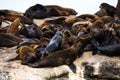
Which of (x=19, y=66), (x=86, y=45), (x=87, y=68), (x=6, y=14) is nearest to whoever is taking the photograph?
(x=19, y=66)

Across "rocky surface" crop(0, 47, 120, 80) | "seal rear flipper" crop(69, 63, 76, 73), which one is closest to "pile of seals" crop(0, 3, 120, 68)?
"seal rear flipper" crop(69, 63, 76, 73)

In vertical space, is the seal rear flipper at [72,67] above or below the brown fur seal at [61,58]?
below

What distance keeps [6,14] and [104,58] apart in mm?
7722

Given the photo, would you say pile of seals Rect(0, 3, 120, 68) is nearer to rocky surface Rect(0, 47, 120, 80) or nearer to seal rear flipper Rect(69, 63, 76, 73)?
seal rear flipper Rect(69, 63, 76, 73)

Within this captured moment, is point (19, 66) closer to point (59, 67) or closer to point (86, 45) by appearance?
point (59, 67)

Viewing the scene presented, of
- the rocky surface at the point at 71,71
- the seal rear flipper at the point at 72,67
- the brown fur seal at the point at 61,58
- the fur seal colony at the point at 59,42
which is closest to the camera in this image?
the rocky surface at the point at 71,71

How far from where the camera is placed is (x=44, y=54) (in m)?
10.7

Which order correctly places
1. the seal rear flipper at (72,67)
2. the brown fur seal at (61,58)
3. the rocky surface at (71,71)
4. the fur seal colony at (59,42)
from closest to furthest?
1. the rocky surface at (71,71)
2. the brown fur seal at (61,58)
3. the fur seal colony at (59,42)
4. the seal rear flipper at (72,67)

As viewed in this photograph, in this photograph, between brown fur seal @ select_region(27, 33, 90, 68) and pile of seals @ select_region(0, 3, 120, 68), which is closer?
brown fur seal @ select_region(27, 33, 90, 68)

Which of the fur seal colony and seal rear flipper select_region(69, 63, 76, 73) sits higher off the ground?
the fur seal colony

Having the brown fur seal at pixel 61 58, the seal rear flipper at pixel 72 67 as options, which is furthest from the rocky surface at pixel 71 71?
the brown fur seal at pixel 61 58

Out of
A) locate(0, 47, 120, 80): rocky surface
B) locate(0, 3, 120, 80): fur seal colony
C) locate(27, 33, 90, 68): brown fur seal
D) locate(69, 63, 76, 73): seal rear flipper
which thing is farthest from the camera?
locate(69, 63, 76, 73): seal rear flipper

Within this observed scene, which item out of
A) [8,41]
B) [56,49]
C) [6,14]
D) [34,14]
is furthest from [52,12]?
[56,49]

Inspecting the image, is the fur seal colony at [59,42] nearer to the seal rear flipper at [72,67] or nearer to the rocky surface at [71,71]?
the seal rear flipper at [72,67]
